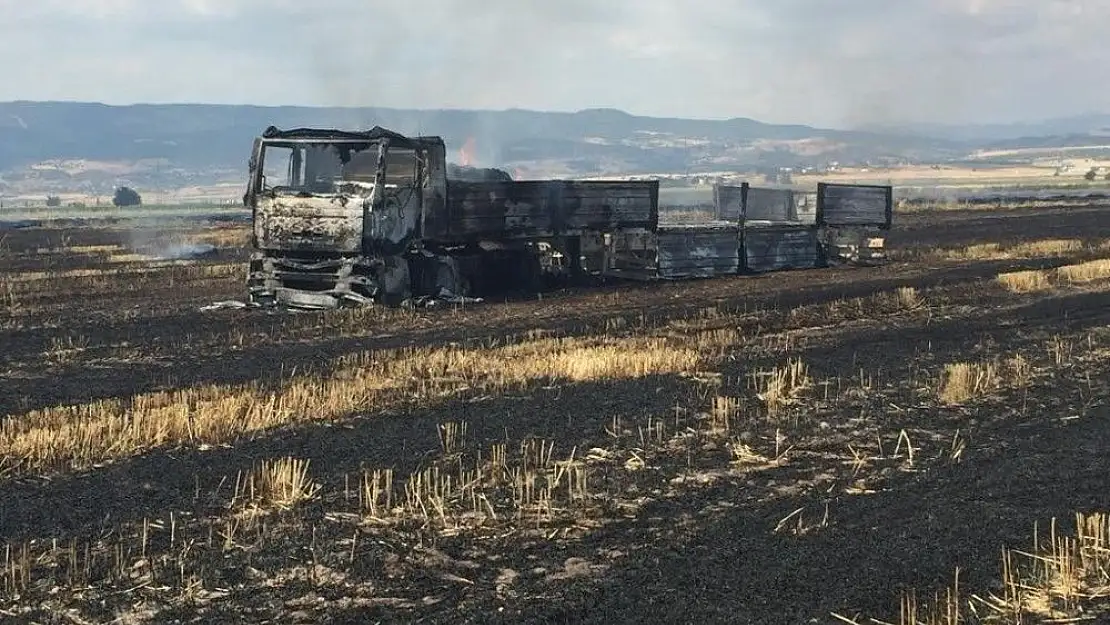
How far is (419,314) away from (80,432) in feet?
32.6

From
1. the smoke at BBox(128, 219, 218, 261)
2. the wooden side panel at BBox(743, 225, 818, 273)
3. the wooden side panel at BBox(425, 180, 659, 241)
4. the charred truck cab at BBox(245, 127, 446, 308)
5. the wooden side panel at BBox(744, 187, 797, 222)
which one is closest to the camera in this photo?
the charred truck cab at BBox(245, 127, 446, 308)

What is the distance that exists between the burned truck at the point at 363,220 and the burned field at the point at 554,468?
49.4 inches

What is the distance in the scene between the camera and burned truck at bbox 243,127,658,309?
2044cm

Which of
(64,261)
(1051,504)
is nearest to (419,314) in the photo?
(1051,504)

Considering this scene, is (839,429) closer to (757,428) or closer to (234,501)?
(757,428)

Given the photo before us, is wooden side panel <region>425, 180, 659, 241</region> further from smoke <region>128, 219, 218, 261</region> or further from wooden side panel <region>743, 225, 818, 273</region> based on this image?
smoke <region>128, 219, 218, 261</region>

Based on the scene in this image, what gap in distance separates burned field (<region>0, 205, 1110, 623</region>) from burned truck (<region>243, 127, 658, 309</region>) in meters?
1.25

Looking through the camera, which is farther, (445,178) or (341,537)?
(445,178)

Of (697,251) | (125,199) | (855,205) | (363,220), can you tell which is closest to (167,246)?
(697,251)

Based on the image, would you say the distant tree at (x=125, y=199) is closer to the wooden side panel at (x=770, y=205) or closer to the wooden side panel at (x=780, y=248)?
the wooden side panel at (x=770, y=205)

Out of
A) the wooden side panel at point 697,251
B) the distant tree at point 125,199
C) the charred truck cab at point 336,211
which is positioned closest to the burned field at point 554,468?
the charred truck cab at point 336,211

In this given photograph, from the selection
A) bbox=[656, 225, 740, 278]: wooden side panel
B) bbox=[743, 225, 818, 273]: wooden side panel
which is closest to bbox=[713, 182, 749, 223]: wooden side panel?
bbox=[743, 225, 818, 273]: wooden side panel

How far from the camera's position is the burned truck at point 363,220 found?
20.4 meters

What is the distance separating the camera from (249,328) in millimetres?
18734
